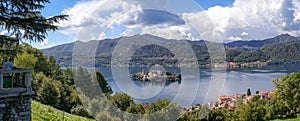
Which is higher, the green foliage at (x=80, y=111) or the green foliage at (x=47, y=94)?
the green foliage at (x=47, y=94)

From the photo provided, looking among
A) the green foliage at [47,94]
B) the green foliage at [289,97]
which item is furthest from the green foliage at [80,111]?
the green foliage at [289,97]

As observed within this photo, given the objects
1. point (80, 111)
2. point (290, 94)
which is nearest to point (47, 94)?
point (80, 111)

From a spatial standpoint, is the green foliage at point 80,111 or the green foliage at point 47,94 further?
the green foliage at point 47,94

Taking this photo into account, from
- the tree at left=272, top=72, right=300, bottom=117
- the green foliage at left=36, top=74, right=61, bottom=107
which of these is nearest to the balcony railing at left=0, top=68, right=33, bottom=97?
the green foliage at left=36, top=74, right=61, bottom=107

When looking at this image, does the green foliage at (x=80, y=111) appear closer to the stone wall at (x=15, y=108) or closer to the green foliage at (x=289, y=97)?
the stone wall at (x=15, y=108)

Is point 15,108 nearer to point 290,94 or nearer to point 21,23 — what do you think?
point 21,23

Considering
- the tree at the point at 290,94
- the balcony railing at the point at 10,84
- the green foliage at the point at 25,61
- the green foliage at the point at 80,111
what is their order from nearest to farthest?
the balcony railing at the point at 10,84, the green foliage at the point at 80,111, the green foliage at the point at 25,61, the tree at the point at 290,94

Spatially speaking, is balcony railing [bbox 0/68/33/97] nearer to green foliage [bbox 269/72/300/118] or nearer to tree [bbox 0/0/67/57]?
tree [bbox 0/0/67/57]

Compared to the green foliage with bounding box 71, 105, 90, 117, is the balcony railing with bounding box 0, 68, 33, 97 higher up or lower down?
higher up
